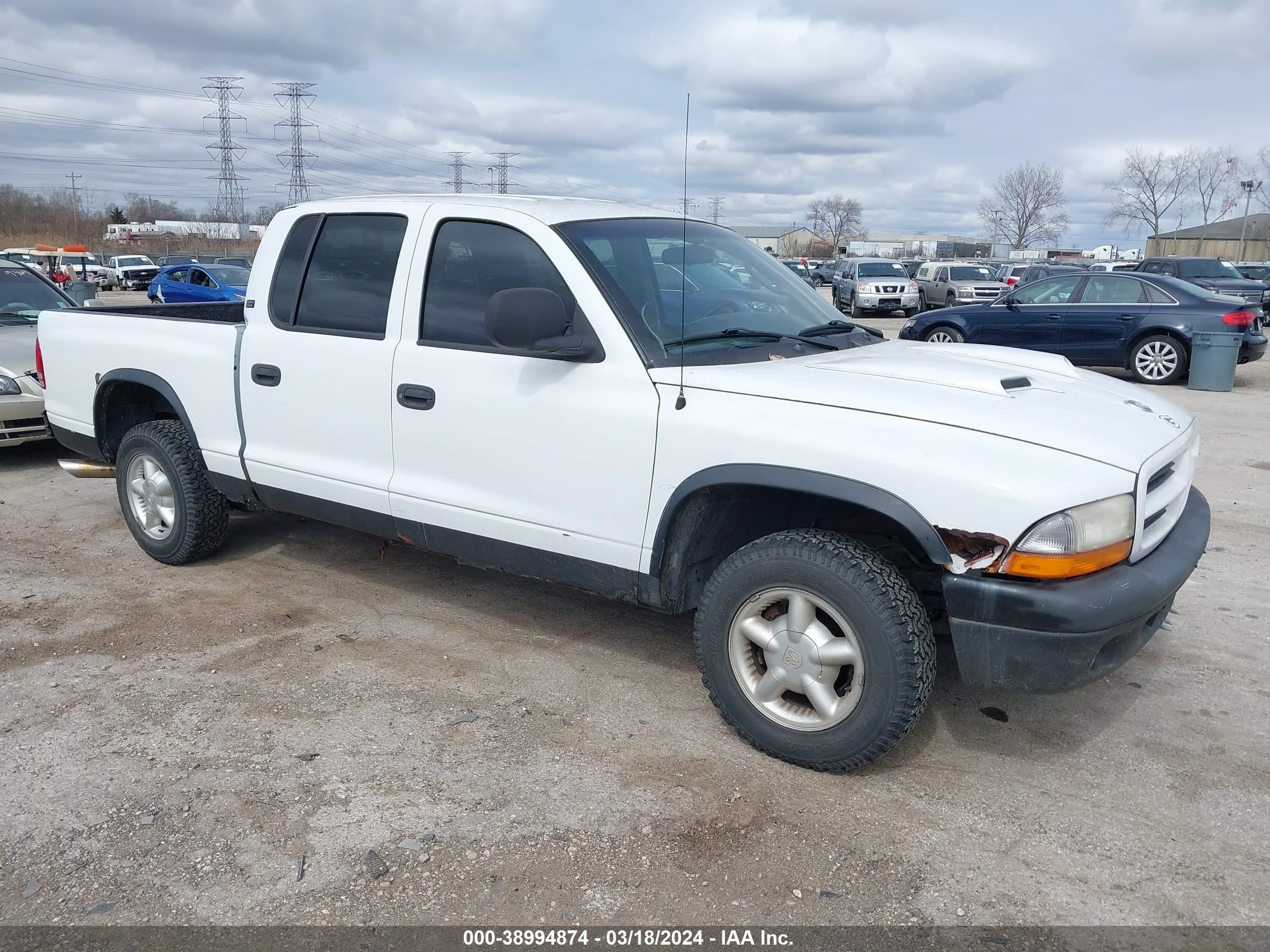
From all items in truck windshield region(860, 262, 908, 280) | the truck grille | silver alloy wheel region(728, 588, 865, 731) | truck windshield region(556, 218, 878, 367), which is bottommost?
silver alloy wheel region(728, 588, 865, 731)

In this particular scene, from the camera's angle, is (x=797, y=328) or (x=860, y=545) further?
(x=797, y=328)

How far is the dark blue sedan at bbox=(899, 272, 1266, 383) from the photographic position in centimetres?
1316

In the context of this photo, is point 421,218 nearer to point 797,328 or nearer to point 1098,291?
point 797,328

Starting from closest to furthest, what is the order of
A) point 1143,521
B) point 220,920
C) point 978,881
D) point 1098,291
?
point 220,920, point 978,881, point 1143,521, point 1098,291

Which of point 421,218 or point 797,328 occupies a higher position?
point 421,218

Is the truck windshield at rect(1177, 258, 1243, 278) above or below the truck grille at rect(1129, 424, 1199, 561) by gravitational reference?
above

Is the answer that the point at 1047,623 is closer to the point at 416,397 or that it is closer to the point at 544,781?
the point at 544,781

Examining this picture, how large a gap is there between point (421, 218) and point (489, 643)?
187cm

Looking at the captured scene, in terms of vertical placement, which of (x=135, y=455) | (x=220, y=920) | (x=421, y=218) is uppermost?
(x=421, y=218)

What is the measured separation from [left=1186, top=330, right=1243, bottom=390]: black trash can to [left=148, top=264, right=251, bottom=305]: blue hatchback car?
62.9ft

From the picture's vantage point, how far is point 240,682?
4.02m

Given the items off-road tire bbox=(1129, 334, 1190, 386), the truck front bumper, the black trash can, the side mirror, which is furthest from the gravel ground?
off-road tire bbox=(1129, 334, 1190, 386)

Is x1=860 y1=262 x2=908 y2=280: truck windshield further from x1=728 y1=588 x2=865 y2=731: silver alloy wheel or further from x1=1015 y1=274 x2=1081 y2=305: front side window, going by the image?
x1=728 y1=588 x2=865 y2=731: silver alloy wheel

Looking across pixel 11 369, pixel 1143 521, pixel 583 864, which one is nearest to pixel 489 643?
pixel 583 864
